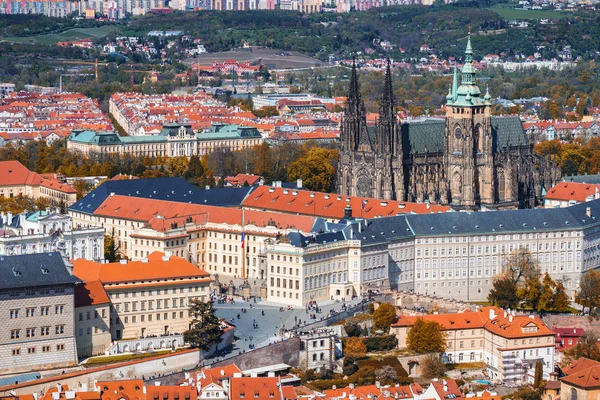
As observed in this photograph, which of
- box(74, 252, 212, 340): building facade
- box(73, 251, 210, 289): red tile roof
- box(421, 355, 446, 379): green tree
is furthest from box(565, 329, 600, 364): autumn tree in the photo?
box(73, 251, 210, 289): red tile roof

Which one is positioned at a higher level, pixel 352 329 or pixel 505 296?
pixel 505 296

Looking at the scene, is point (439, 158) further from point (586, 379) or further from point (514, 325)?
point (586, 379)

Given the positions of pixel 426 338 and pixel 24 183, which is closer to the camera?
pixel 426 338

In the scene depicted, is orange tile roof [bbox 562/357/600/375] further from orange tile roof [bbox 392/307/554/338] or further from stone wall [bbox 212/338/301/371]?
stone wall [bbox 212/338/301/371]

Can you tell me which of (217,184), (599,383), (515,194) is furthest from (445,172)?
(599,383)

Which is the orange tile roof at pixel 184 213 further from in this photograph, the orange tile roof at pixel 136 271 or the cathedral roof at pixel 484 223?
the orange tile roof at pixel 136 271

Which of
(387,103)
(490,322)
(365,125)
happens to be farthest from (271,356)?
(365,125)
